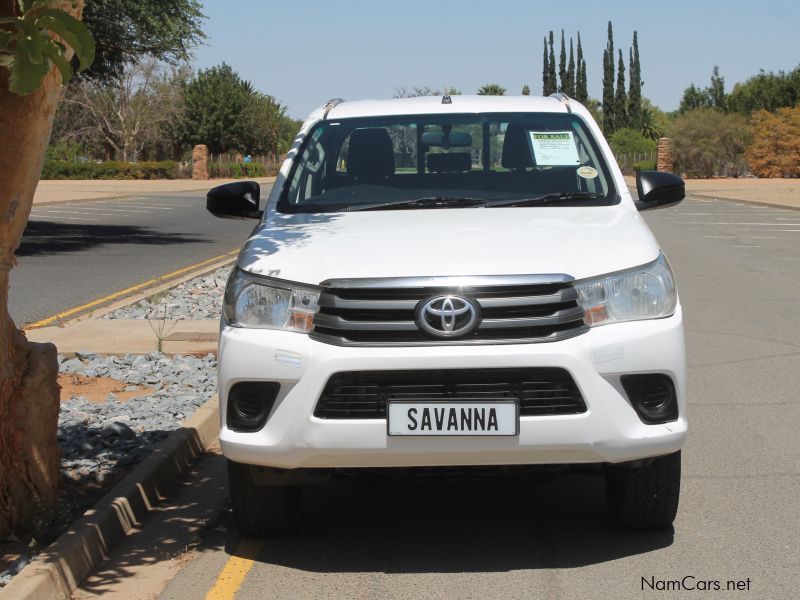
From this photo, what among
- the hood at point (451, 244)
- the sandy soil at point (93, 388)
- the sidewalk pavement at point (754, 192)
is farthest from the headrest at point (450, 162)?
the sidewalk pavement at point (754, 192)

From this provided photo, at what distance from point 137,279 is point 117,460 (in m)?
10.1

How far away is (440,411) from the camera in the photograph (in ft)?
15.0

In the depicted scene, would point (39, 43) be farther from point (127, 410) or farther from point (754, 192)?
point (754, 192)

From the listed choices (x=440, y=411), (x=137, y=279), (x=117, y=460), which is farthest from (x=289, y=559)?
(x=137, y=279)

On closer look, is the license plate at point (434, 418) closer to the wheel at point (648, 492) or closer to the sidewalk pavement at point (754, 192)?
the wheel at point (648, 492)

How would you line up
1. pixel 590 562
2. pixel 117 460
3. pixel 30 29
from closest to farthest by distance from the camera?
pixel 30 29 → pixel 590 562 → pixel 117 460

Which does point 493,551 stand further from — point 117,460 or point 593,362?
point 117,460

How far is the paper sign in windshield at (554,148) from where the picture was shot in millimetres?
6359

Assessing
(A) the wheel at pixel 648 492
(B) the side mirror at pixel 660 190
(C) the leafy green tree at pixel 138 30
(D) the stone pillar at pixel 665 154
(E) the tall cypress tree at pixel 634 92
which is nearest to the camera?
(A) the wheel at pixel 648 492

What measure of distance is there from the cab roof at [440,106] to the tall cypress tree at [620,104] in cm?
9176

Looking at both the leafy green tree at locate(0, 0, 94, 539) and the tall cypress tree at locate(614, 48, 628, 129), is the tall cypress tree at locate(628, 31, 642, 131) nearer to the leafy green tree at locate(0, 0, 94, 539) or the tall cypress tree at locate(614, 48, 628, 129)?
the tall cypress tree at locate(614, 48, 628, 129)

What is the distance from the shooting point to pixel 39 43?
3.72m

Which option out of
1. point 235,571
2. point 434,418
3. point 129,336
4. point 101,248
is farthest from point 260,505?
point 101,248

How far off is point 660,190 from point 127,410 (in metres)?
3.60
